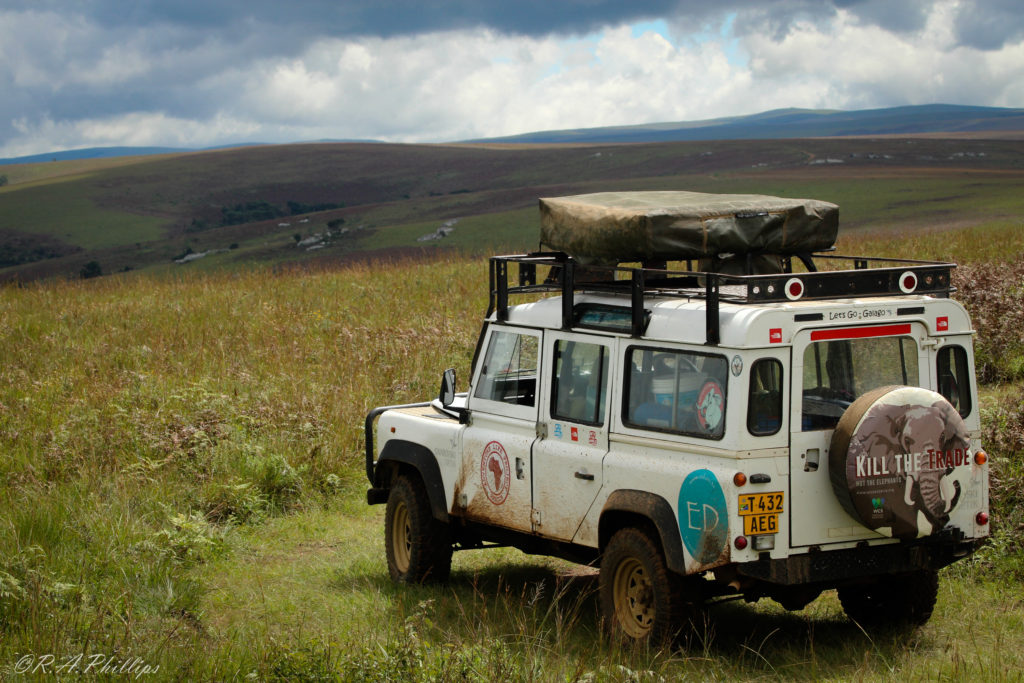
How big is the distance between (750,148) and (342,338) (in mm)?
102893

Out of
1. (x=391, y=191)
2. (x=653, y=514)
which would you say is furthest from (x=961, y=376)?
(x=391, y=191)

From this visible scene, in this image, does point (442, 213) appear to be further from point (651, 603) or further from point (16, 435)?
point (651, 603)

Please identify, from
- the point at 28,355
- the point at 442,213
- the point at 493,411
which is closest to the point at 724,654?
the point at 493,411

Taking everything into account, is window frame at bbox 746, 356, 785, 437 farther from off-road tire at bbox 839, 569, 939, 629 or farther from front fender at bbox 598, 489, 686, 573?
off-road tire at bbox 839, 569, 939, 629

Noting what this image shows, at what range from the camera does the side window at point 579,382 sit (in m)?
6.32

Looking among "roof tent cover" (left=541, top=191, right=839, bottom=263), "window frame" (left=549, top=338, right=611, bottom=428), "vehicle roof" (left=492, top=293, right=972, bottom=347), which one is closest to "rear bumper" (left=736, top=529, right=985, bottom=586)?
"vehicle roof" (left=492, top=293, right=972, bottom=347)

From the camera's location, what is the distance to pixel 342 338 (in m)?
16.6

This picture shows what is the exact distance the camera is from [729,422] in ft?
17.8

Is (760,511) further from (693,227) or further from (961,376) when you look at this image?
(693,227)

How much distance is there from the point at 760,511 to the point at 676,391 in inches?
32.0

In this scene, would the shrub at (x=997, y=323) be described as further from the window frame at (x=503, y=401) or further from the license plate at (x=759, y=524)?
the license plate at (x=759, y=524)

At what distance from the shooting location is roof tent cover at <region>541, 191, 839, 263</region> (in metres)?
6.41

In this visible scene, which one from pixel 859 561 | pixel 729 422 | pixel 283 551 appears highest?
pixel 729 422

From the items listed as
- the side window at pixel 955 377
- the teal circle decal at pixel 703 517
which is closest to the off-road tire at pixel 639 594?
the teal circle decal at pixel 703 517
